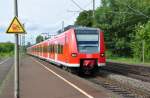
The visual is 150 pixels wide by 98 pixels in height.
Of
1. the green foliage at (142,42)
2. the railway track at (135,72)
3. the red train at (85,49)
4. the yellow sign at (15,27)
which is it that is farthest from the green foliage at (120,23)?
the yellow sign at (15,27)

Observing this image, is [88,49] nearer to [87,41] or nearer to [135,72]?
[87,41]

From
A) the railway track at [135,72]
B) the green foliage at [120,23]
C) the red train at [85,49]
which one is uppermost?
the green foliage at [120,23]

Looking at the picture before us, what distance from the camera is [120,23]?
7181cm

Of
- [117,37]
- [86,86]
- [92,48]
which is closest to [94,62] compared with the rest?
[92,48]

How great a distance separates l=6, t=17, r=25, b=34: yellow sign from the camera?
13905 millimetres

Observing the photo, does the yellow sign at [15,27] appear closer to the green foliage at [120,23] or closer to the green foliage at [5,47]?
the green foliage at [120,23]

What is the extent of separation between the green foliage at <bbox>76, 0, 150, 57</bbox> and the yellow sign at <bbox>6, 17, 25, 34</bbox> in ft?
181

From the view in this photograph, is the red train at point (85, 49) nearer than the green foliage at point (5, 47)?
Yes

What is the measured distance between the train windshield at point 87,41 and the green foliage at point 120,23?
137 feet

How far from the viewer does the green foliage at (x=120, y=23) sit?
70.4 metres

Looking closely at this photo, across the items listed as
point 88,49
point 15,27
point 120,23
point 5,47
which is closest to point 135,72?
point 88,49

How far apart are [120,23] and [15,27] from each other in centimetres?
5867

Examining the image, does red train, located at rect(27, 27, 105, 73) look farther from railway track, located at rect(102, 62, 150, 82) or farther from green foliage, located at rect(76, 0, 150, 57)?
green foliage, located at rect(76, 0, 150, 57)

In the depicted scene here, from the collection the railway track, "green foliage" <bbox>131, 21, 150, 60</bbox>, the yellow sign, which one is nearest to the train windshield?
the railway track
